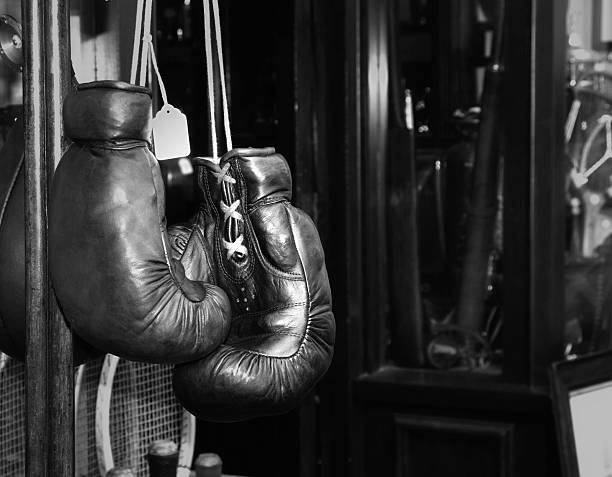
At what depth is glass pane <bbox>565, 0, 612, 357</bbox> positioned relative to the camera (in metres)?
2.36

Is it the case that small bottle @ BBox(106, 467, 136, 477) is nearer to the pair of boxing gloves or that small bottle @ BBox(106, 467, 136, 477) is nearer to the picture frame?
the pair of boxing gloves

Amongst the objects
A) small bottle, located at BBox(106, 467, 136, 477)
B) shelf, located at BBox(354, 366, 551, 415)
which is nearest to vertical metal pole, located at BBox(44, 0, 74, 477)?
small bottle, located at BBox(106, 467, 136, 477)

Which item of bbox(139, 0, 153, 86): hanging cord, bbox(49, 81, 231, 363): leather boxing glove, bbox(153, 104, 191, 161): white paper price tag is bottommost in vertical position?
bbox(49, 81, 231, 363): leather boxing glove

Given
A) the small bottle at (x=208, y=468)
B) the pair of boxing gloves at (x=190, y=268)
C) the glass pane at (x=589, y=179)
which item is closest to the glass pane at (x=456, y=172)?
the glass pane at (x=589, y=179)

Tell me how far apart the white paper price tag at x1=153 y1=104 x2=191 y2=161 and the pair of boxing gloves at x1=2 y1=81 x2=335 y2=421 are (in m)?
0.07

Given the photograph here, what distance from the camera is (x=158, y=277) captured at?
0.77m

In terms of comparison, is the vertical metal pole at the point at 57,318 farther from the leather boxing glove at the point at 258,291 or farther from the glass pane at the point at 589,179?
the glass pane at the point at 589,179

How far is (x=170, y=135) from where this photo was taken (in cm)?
99

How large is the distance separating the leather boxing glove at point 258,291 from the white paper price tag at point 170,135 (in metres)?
0.06

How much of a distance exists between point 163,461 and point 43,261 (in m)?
0.93

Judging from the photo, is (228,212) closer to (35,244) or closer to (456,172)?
(35,244)

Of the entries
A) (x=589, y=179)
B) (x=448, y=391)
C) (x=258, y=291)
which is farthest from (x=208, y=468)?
(x=589, y=179)

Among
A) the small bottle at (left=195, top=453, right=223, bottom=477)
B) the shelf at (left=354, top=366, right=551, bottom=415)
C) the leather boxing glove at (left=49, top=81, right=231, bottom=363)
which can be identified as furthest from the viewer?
the shelf at (left=354, top=366, right=551, bottom=415)

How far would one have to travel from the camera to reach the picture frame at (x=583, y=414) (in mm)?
2072
